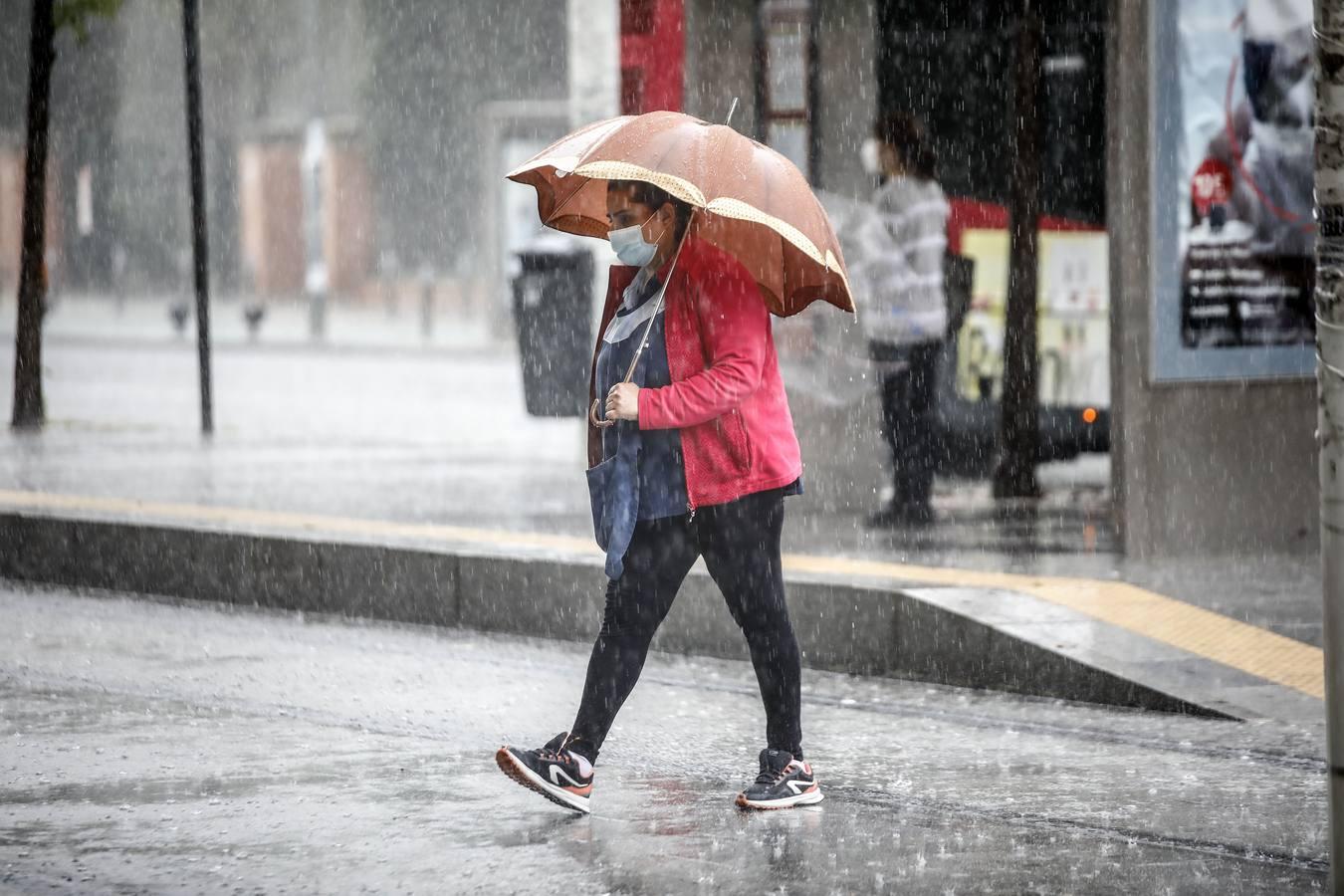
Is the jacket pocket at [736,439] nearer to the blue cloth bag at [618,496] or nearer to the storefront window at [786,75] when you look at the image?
the blue cloth bag at [618,496]

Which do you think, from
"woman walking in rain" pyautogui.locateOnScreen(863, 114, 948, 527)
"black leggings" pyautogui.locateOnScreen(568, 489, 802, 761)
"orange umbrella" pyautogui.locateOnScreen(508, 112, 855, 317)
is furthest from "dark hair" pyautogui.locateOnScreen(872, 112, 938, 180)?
"black leggings" pyautogui.locateOnScreen(568, 489, 802, 761)

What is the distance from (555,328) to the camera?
12.8m

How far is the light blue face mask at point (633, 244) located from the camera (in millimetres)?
5137

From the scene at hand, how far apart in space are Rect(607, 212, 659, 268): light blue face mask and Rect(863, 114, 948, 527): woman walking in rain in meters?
4.52

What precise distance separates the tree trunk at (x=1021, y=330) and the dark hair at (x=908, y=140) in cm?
124

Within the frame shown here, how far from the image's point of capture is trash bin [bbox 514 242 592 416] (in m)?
12.5

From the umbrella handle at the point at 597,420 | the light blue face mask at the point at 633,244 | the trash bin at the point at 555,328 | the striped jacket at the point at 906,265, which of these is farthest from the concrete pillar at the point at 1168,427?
the umbrella handle at the point at 597,420

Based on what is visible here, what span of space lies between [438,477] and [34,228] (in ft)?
17.5

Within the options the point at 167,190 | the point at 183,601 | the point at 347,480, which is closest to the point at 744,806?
the point at 183,601

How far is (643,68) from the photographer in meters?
10.4

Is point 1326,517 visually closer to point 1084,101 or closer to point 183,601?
point 183,601

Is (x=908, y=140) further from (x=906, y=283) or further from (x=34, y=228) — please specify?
(x=34, y=228)

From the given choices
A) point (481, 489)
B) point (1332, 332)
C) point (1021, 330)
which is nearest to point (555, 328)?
point (481, 489)

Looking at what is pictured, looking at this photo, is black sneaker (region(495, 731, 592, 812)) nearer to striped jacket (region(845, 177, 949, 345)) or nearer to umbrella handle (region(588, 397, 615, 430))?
umbrella handle (region(588, 397, 615, 430))
